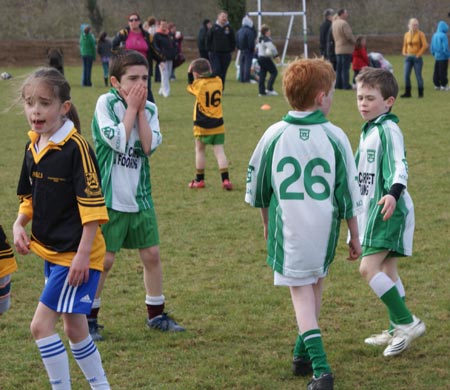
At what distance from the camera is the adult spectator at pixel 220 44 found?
22797 mm

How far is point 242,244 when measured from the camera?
794 cm

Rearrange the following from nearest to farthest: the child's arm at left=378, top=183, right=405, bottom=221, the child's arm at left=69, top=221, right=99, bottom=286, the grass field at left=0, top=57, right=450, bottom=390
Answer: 1. the child's arm at left=69, top=221, right=99, bottom=286
2. the child's arm at left=378, top=183, right=405, bottom=221
3. the grass field at left=0, top=57, right=450, bottom=390

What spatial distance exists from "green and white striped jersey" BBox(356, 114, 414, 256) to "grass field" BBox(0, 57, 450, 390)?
2.31 feet

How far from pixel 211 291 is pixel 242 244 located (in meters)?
1.55

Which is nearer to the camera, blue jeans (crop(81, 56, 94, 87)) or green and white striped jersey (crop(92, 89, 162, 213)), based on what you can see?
green and white striped jersey (crop(92, 89, 162, 213))

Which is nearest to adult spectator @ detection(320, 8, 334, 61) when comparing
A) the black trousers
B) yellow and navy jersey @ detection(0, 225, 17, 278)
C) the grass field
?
the black trousers

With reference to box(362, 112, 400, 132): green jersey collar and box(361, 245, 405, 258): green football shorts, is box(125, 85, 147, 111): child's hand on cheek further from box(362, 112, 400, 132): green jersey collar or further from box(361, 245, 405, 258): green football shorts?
box(361, 245, 405, 258): green football shorts

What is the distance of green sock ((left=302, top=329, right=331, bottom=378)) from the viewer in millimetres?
4355

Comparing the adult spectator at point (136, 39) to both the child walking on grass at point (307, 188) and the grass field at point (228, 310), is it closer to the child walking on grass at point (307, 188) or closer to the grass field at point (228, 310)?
the grass field at point (228, 310)

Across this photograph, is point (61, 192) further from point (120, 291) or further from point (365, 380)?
point (120, 291)

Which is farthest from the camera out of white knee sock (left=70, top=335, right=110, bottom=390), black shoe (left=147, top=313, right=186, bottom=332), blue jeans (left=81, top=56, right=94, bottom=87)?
blue jeans (left=81, top=56, right=94, bottom=87)

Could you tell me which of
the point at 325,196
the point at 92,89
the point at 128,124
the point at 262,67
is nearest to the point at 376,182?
the point at 325,196

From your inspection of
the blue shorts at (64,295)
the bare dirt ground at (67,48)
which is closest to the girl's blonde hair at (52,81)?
the blue shorts at (64,295)

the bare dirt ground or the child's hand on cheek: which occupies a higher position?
the child's hand on cheek
